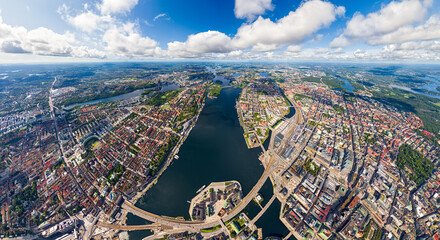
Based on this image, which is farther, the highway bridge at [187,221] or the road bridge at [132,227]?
the highway bridge at [187,221]

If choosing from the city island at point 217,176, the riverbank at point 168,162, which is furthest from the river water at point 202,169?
the riverbank at point 168,162

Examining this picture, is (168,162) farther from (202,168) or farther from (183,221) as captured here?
(183,221)

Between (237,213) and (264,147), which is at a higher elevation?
(264,147)

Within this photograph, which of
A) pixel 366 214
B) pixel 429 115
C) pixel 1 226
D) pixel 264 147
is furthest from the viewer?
pixel 429 115

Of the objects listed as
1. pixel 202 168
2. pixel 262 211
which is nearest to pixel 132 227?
pixel 202 168

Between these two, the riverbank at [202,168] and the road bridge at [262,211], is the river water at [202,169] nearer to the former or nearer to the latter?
the riverbank at [202,168]

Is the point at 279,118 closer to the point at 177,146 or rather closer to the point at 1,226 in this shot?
the point at 177,146

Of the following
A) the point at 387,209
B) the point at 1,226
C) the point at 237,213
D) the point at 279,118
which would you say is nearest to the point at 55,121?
the point at 1,226
